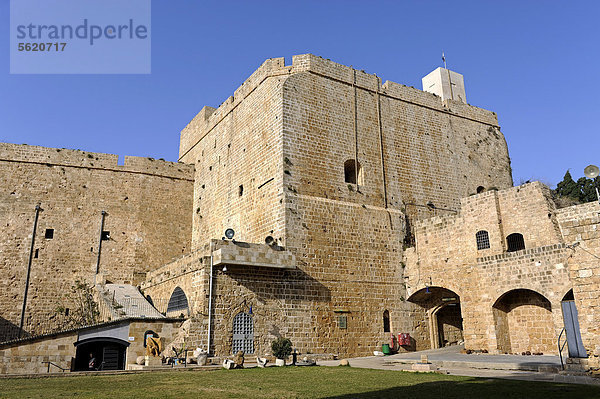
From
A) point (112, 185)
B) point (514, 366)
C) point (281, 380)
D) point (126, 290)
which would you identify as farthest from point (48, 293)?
point (514, 366)

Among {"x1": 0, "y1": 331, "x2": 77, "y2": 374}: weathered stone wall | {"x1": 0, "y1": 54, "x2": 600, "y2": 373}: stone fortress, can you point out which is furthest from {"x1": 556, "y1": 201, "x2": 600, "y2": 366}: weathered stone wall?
{"x1": 0, "y1": 331, "x2": 77, "y2": 374}: weathered stone wall

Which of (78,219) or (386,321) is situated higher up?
(78,219)

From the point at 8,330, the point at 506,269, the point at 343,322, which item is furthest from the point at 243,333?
the point at 8,330

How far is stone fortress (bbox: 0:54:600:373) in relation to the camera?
14.8m

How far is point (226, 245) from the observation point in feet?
49.0

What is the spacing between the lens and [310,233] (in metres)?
16.8

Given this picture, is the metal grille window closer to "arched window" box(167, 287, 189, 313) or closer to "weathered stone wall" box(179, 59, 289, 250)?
"arched window" box(167, 287, 189, 313)

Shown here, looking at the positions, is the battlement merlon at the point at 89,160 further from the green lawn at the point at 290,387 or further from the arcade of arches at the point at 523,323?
the arcade of arches at the point at 523,323

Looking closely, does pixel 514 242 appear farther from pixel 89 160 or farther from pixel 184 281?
pixel 89 160

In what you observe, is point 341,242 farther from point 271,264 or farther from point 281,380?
point 281,380

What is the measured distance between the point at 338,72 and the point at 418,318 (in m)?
10.4

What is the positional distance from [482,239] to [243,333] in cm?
869

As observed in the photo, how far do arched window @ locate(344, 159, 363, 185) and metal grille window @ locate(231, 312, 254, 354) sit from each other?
691cm

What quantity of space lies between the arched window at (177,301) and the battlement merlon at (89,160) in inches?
338
